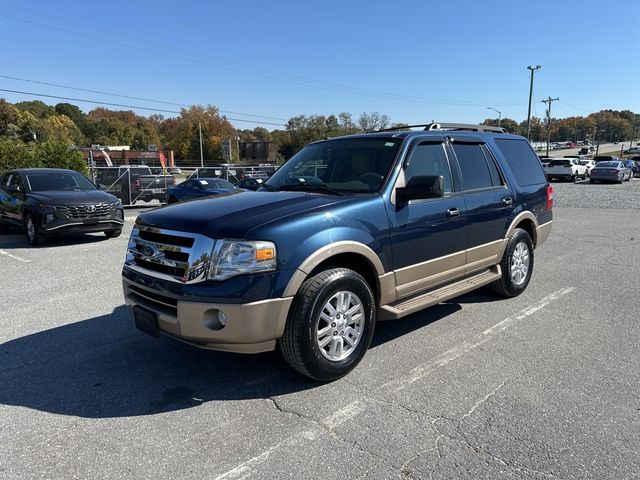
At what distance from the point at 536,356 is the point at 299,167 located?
2.85 meters

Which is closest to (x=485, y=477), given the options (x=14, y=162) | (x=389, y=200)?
(x=389, y=200)

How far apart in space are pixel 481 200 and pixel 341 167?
1558mm

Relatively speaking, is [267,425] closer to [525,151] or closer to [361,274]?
[361,274]

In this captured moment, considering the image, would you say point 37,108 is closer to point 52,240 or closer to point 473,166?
point 52,240

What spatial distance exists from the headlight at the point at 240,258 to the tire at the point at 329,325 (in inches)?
14.0

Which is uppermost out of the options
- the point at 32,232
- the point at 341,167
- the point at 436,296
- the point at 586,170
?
the point at 341,167

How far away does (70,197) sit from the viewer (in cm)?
996

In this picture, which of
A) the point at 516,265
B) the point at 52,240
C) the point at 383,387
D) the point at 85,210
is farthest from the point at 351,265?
the point at 52,240

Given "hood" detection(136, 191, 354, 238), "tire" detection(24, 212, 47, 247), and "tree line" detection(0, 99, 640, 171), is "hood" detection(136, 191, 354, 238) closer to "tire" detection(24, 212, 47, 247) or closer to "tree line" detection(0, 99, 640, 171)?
"tire" detection(24, 212, 47, 247)

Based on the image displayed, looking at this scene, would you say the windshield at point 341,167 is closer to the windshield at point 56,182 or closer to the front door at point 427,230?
the front door at point 427,230

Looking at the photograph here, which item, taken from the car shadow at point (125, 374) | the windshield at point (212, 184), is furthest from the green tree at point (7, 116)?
the car shadow at point (125, 374)

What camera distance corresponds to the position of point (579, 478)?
256 cm

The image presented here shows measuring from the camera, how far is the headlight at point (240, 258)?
3.25 meters

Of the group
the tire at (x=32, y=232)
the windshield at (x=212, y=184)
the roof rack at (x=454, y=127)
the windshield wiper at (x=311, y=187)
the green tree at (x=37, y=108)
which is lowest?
the tire at (x=32, y=232)
